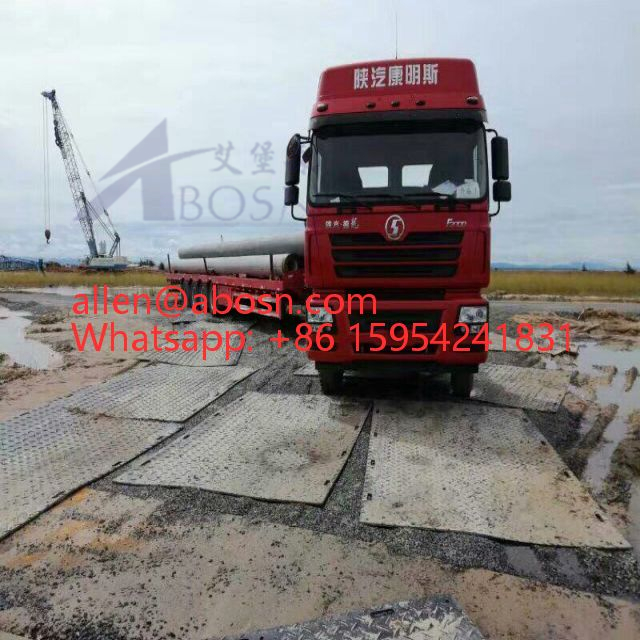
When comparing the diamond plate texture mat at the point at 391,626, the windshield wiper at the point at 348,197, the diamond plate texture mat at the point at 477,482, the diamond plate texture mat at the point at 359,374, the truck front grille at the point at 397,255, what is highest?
the windshield wiper at the point at 348,197

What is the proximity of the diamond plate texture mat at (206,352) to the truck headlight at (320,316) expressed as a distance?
2.46 meters

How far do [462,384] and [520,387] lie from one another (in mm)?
1005

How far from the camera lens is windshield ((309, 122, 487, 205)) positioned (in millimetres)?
4699

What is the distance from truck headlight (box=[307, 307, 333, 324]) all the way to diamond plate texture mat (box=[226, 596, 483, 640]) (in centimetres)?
290

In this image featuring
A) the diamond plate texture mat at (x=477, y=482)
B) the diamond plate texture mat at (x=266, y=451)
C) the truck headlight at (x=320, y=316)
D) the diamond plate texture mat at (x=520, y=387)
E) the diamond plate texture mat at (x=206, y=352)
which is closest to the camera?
the diamond plate texture mat at (x=477, y=482)

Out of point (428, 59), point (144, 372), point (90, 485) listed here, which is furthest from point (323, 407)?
point (428, 59)

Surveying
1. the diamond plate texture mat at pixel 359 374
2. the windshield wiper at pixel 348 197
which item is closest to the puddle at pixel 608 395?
the diamond plate texture mat at pixel 359 374

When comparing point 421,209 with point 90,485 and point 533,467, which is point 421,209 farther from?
point 90,485

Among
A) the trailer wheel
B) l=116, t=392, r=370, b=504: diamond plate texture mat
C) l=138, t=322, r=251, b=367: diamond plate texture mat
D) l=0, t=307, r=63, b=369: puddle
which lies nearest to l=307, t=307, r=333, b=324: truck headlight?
the trailer wheel

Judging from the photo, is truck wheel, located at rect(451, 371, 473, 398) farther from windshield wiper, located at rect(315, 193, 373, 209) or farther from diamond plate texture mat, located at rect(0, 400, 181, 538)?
diamond plate texture mat, located at rect(0, 400, 181, 538)

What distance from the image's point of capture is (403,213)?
15.2ft

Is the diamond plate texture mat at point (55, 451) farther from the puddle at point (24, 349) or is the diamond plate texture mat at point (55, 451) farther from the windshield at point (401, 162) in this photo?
the puddle at point (24, 349)

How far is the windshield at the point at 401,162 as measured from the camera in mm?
4699

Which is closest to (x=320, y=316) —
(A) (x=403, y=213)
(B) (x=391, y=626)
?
(A) (x=403, y=213)
